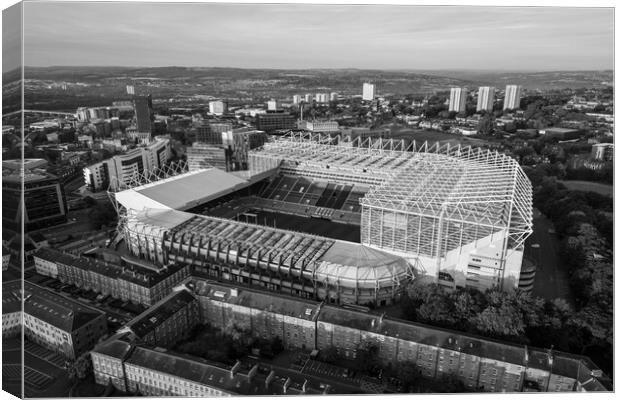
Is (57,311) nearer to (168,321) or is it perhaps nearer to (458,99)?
(168,321)

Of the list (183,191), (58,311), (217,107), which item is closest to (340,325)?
(58,311)

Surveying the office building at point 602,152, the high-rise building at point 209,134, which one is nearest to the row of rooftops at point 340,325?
the office building at point 602,152

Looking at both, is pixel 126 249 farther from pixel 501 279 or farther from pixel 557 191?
pixel 557 191

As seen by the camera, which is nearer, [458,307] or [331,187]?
[458,307]

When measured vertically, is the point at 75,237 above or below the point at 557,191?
below

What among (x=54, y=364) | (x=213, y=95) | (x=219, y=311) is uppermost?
(x=213, y=95)

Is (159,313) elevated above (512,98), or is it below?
below

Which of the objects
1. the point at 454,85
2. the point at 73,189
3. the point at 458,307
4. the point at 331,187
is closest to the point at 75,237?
the point at 73,189
